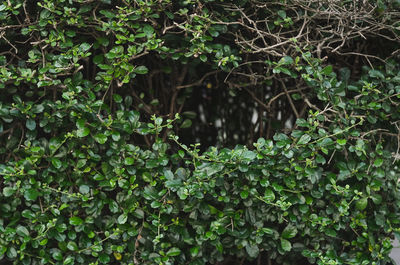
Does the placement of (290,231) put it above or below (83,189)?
below

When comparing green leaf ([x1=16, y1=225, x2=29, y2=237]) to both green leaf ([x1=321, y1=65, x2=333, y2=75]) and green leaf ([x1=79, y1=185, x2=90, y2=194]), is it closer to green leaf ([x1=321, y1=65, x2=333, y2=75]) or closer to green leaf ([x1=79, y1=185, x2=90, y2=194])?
green leaf ([x1=79, y1=185, x2=90, y2=194])

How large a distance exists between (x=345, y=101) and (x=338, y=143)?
293 millimetres

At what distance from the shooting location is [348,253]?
258cm

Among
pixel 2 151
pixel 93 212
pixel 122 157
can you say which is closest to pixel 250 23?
pixel 122 157

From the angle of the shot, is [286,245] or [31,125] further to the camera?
[286,245]

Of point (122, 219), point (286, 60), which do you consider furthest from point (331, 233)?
point (122, 219)

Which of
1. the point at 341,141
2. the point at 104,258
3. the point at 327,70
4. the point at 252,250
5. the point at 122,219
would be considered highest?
the point at 327,70

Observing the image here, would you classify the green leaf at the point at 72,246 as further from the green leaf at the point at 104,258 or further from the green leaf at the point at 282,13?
the green leaf at the point at 282,13

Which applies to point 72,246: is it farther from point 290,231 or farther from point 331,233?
point 331,233

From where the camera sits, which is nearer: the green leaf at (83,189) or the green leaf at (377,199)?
the green leaf at (83,189)

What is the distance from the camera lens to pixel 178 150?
2.42 metres

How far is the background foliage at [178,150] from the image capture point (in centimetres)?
226

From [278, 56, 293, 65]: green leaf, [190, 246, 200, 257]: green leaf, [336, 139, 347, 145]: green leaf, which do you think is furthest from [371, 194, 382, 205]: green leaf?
[190, 246, 200, 257]: green leaf

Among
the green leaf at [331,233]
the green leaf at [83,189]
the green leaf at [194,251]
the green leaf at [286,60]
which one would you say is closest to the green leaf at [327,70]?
the green leaf at [286,60]
